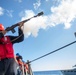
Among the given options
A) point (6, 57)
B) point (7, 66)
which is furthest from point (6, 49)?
point (7, 66)

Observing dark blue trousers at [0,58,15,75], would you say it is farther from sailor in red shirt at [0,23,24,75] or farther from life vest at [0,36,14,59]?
life vest at [0,36,14,59]

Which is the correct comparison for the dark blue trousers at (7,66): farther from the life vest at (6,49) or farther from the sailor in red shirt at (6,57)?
the life vest at (6,49)

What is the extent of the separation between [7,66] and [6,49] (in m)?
0.54

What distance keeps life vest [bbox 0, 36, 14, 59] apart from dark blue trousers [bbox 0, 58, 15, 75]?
0.13 metres

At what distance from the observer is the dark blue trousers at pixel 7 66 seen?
655cm

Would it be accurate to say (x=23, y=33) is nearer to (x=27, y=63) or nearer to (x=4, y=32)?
(x=4, y=32)

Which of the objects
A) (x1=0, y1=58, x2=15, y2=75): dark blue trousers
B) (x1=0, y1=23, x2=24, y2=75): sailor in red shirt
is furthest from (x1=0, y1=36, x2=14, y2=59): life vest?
(x1=0, y1=58, x2=15, y2=75): dark blue trousers

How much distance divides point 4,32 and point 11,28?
2.73ft

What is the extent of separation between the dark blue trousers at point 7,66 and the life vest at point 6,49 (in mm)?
130

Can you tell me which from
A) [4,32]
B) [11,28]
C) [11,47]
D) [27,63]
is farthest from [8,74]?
[27,63]

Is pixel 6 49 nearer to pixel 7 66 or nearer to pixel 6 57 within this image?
pixel 6 57

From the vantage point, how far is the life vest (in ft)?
21.9

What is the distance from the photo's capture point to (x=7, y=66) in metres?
6.59

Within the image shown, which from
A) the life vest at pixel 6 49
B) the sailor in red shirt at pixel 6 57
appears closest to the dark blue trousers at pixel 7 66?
the sailor in red shirt at pixel 6 57
